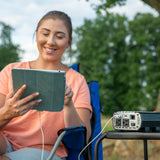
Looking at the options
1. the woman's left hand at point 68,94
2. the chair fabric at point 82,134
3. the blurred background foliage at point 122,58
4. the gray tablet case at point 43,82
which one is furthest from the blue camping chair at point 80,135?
the blurred background foliage at point 122,58

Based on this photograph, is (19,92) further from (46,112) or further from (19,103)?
(46,112)

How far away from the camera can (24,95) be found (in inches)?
58.7

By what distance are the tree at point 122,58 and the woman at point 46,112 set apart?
59.0ft


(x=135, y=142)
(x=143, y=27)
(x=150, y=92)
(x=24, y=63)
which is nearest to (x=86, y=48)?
(x=143, y=27)

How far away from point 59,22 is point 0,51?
23.0m

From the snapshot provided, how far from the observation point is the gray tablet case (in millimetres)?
1449

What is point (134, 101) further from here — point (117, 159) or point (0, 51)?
point (117, 159)

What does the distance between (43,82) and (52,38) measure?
56cm

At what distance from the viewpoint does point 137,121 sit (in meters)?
1.53

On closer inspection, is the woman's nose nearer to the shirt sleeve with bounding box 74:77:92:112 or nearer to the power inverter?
the shirt sleeve with bounding box 74:77:92:112

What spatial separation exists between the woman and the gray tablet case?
4.3 inches

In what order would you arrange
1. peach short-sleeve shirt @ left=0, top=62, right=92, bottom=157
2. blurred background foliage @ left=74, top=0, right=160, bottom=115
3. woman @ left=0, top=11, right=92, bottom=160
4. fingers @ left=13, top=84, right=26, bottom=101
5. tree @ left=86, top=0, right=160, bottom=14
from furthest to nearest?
blurred background foliage @ left=74, top=0, right=160, bottom=115 → tree @ left=86, top=0, right=160, bottom=14 → peach short-sleeve shirt @ left=0, top=62, right=92, bottom=157 → woman @ left=0, top=11, right=92, bottom=160 → fingers @ left=13, top=84, right=26, bottom=101

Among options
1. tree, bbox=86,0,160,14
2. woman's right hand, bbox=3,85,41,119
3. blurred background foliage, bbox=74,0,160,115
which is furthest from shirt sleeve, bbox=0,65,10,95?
blurred background foliage, bbox=74,0,160,115

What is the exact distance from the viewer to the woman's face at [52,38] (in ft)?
6.40
